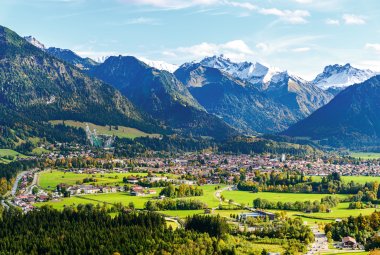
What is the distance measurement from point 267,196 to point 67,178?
68151 mm

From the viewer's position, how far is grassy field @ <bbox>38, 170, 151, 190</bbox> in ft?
566

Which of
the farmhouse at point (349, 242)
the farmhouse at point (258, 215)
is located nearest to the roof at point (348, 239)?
the farmhouse at point (349, 242)

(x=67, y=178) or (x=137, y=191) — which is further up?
(x=67, y=178)

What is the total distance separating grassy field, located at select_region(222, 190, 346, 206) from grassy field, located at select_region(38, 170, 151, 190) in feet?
124

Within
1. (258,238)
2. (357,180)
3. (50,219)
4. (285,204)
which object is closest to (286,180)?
(357,180)

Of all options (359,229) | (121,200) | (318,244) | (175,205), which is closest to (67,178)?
(121,200)

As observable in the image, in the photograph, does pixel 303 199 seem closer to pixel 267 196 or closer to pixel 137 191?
pixel 267 196

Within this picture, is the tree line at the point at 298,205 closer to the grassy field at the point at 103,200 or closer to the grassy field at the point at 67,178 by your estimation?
the grassy field at the point at 103,200

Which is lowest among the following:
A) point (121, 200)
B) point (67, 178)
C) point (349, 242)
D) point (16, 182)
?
point (349, 242)

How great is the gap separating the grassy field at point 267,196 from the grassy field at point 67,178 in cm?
3788

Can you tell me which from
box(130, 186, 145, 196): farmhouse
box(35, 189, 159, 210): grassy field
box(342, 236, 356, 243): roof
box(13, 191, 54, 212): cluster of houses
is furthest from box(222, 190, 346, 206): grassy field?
box(13, 191, 54, 212): cluster of houses

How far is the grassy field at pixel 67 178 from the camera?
172625 mm

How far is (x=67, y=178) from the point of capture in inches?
7283

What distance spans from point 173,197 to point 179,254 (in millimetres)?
67564
